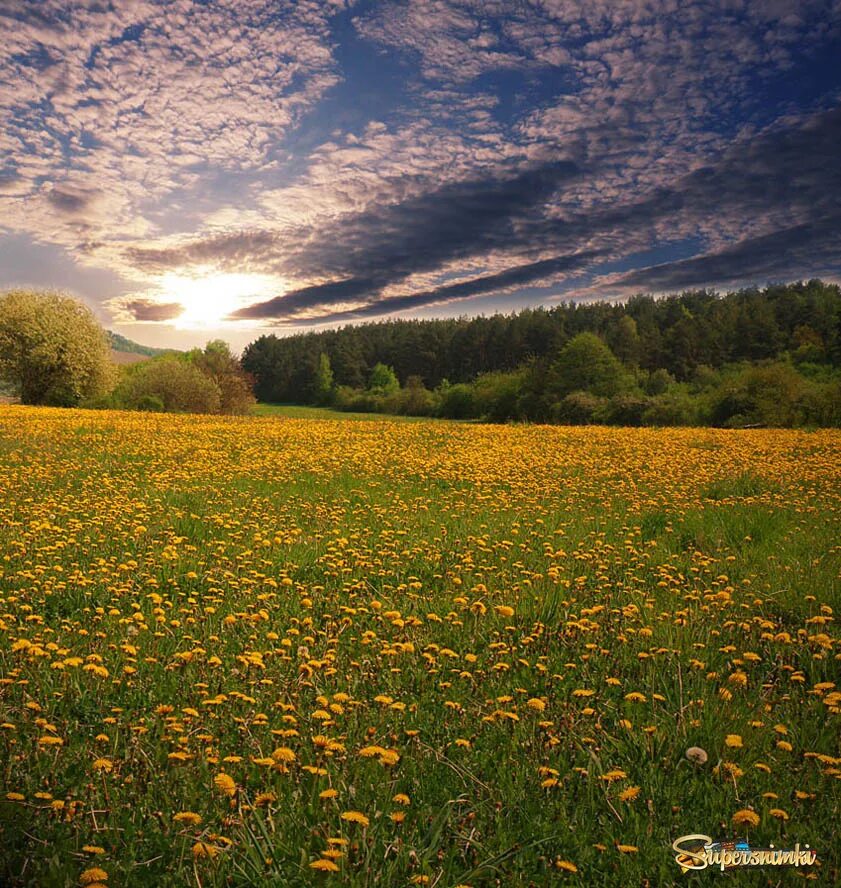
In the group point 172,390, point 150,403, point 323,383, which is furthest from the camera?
point 323,383

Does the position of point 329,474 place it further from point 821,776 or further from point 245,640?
point 821,776

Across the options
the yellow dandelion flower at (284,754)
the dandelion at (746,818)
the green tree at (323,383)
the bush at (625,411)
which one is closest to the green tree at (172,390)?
the bush at (625,411)

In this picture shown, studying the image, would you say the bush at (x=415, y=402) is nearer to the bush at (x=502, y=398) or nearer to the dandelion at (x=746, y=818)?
the bush at (x=502, y=398)

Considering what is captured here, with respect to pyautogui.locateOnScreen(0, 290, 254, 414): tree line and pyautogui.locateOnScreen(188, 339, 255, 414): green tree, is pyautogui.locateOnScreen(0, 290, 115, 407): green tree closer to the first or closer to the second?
pyautogui.locateOnScreen(0, 290, 254, 414): tree line

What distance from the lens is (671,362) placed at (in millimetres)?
76062

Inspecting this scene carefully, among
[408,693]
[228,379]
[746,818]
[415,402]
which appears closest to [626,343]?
[415,402]

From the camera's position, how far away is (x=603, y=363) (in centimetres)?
4853

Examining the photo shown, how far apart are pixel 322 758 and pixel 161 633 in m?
2.22

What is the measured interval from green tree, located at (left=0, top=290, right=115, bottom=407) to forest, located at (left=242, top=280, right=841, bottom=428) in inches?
1217

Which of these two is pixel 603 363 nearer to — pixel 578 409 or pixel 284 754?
pixel 578 409

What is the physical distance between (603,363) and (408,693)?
155 ft

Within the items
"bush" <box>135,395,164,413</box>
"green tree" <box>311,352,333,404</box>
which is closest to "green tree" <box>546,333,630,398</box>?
"bush" <box>135,395,164,413</box>

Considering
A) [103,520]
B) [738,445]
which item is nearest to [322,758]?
[103,520]

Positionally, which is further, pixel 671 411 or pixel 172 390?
pixel 172 390
